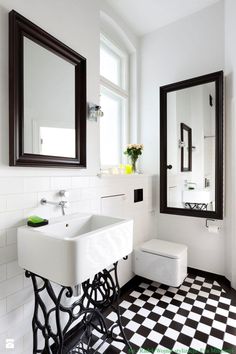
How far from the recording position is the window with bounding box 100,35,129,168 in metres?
2.27

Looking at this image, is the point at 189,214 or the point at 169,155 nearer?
the point at 189,214

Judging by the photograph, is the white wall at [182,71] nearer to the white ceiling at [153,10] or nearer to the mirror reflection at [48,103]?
the white ceiling at [153,10]

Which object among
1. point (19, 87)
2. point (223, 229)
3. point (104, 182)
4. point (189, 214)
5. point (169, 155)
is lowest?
point (223, 229)

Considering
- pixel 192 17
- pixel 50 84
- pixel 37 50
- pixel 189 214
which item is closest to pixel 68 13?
pixel 37 50

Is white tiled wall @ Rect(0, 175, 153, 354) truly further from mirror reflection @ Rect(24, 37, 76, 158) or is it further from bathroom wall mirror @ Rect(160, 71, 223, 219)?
bathroom wall mirror @ Rect(160, 71, 223, 219)

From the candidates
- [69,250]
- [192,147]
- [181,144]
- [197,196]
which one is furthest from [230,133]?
[69,250]

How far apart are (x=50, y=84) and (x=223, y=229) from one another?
6.92 feet

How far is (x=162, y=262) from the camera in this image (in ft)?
6.50

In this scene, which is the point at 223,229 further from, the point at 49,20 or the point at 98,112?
the point at 49,20

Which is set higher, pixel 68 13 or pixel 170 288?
pixel 68 13

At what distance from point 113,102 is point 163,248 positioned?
5.80 feet

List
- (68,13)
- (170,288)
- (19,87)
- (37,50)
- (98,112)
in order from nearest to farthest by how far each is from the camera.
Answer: (19,87) → (37,50) → (68,13) → (98,112) → (170,288)

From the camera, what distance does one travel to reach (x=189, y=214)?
87.4 inches

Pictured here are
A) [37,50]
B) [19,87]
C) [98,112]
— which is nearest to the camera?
[19,87]
